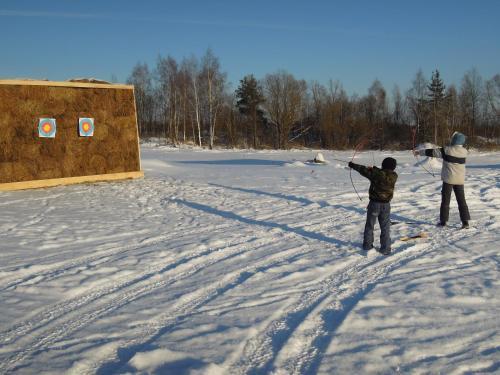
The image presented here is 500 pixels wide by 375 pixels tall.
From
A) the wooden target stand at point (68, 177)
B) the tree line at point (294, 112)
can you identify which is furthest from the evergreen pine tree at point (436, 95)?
the wooden target stand at point (68, 177)

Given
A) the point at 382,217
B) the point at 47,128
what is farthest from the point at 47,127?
the point at 382,217

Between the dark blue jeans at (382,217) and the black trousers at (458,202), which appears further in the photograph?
the black trousers at (458,202)

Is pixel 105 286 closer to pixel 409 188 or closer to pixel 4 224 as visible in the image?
pixel 4 224

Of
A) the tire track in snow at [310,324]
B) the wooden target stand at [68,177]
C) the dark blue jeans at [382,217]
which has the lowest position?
the tire track in snow at [310,324]

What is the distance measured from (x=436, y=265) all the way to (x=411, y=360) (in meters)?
2.55

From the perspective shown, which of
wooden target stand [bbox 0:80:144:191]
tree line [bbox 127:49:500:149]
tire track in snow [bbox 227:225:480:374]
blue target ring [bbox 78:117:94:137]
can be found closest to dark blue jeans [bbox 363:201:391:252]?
tire track in snow [bbox 227:225:480:374]

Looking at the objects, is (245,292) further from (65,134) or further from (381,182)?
(65,134)

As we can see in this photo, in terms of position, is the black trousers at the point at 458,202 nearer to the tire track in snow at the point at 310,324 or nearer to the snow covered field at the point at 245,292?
the snow covered field at the point at 245,292

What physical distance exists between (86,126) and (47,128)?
114cm

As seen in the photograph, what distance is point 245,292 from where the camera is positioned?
4.74 metres

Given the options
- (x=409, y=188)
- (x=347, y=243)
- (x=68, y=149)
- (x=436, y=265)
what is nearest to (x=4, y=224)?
(x=68, y=149)

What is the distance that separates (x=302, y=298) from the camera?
179 inches

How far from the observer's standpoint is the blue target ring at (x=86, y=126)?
13.3 m

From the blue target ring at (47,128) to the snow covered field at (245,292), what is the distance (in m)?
3.72
